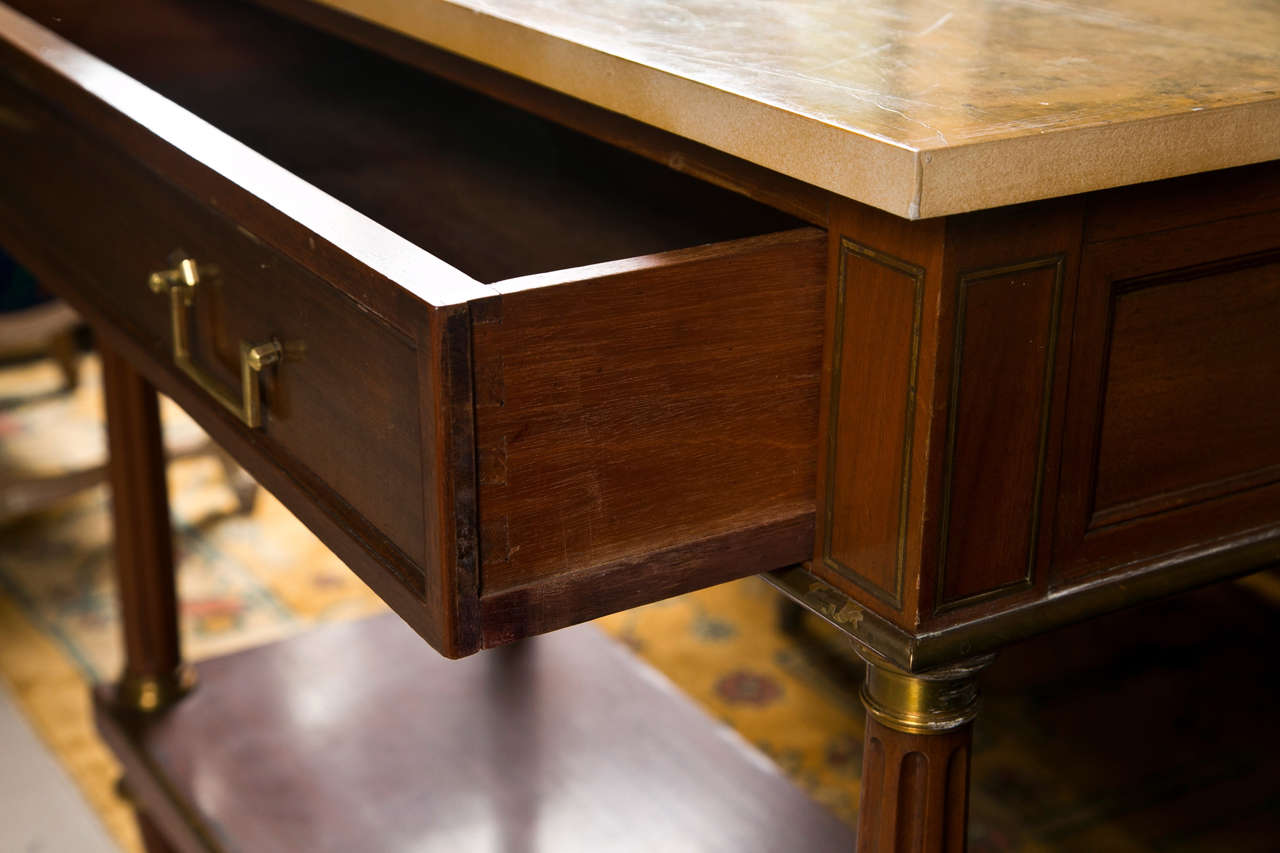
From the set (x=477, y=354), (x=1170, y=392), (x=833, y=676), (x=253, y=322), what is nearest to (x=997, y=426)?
(x=1170, y=392)

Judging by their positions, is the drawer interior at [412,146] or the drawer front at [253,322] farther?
the drawer interior at [412,146]

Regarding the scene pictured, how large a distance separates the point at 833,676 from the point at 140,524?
0.84 metres

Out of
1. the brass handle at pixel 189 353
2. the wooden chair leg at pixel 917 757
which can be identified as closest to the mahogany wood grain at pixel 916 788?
the wooden chair leg at pixel 917 757

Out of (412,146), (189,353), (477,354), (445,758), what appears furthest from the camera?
(445,758)

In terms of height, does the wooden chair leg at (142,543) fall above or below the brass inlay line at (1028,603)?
below

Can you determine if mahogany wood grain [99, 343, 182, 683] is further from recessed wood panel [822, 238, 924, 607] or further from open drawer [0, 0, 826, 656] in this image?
recessed wood panel [822, 238, 924, 607]

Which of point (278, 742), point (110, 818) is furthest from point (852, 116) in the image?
point (110, 818)

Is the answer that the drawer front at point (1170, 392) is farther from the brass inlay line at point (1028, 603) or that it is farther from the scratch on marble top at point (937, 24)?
the scratch on marble top at point (937, 24)

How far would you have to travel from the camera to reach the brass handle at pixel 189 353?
74 cm

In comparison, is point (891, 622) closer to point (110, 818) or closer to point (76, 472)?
point (110, 818)

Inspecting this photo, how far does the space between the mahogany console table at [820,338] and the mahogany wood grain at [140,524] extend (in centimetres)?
46

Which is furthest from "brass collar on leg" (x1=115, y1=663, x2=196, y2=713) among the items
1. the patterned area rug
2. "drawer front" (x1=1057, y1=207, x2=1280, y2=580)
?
"drawer front" (x1=1057, y1=207, x2=1280, y2=580)

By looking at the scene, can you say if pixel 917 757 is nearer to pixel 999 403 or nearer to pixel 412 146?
pixel 999 403

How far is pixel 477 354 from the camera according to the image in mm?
588
